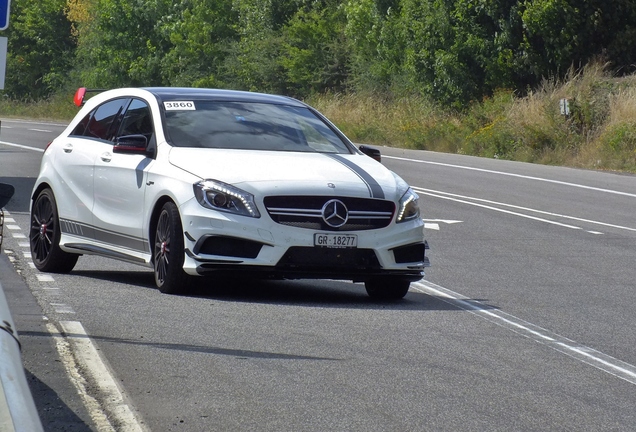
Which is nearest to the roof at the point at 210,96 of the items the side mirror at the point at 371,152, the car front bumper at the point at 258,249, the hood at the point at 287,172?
the side mirror at the point at 371,152

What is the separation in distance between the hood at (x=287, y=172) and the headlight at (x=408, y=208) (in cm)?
10

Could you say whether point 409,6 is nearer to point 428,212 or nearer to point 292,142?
point 428,212

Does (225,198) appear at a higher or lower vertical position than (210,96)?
lower

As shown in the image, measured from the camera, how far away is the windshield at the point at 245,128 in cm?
1059

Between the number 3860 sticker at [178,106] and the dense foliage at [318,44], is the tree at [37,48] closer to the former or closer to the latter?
the dense foliage at [318,44]

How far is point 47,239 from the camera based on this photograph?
11594mm

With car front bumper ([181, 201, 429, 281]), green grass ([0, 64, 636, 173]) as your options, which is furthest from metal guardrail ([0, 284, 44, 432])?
green grass ([0, 64, 636, 173])

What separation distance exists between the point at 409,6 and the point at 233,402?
4144 cm

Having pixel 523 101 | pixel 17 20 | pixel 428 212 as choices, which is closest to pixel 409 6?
pixel 523 101

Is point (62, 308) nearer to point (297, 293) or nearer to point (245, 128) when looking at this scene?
point (297, 293)

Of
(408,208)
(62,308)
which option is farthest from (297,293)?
A: (62,308)

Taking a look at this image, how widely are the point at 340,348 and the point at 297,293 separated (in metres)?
2.74

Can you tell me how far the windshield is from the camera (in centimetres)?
1059

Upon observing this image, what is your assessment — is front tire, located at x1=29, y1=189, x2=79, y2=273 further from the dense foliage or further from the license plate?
the dense foliage
